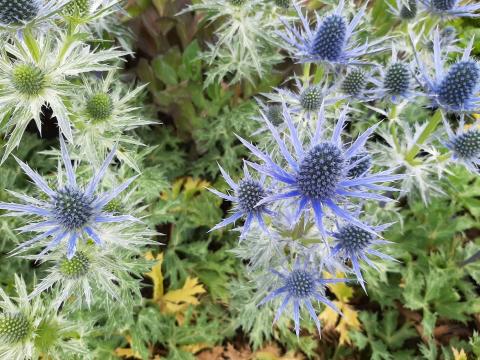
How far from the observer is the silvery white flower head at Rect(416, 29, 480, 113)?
5.26ft

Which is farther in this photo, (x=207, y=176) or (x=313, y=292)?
(x=207, y=176)

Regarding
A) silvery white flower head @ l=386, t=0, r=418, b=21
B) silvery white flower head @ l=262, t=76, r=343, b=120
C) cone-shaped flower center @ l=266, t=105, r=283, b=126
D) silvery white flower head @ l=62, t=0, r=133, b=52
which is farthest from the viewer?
silvery white flower head @ l=386, t=0, r=418, b=21

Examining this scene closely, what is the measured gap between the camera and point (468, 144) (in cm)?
166

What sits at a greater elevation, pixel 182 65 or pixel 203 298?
pixel 182 65

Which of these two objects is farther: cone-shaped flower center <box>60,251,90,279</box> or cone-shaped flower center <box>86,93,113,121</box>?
cone-shaped flower center <box>86,93,113,121</box>

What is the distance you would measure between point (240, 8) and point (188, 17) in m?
0.68

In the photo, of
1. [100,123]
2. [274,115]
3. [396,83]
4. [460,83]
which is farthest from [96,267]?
[460,83]

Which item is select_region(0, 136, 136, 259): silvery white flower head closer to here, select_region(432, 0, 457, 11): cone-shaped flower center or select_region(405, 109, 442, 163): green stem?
select_region(405, 109, 442, 163): green stem

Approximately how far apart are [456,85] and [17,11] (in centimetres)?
158

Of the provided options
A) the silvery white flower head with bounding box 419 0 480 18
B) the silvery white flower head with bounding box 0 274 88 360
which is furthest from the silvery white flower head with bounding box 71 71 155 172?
the silvery white flower head with bounding box 419 0 480 18

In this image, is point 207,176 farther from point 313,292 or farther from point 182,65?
point 313,292

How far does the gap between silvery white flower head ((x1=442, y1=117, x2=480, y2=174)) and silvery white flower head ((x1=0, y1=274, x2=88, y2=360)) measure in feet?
5.46

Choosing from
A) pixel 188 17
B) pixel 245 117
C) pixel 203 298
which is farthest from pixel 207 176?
pixel 188 17

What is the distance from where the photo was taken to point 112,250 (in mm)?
1535
